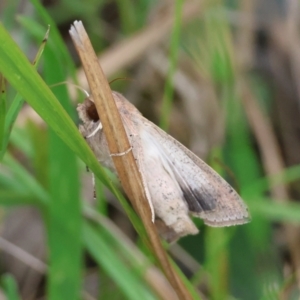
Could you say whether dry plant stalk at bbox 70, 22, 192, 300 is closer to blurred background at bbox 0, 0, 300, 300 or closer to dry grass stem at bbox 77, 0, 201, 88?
blurred background at bbox 0, 0, 300, 300

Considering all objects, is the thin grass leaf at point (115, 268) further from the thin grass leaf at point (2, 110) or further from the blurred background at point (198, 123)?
the thin grass leaf at point (2, 110)

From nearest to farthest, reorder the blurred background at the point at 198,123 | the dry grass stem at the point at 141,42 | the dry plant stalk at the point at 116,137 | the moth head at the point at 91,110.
Answer: the dry plant stalk at the point at 116,137 < the moth head at the point at 91,110 < the blurred background at the point at 198,123 < the dry grass stem at the point at 141,42

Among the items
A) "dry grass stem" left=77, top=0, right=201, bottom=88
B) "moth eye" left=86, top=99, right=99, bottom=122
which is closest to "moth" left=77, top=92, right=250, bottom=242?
"moth eye" left=86, top=99, right=99, bottom=122

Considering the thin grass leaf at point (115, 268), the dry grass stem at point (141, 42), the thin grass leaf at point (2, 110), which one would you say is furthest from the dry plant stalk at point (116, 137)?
the dry grass stem at point (141, 42)

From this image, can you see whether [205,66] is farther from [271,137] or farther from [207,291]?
[207,291]

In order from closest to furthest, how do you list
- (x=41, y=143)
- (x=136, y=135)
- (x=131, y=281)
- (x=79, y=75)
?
(x=136, y=135) < (x=131, y=281) < (x=41, y=143) < (x=79, y=75)

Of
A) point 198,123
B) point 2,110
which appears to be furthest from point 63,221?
point 198,123

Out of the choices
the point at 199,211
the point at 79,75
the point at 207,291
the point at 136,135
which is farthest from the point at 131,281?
the point at 79,75
